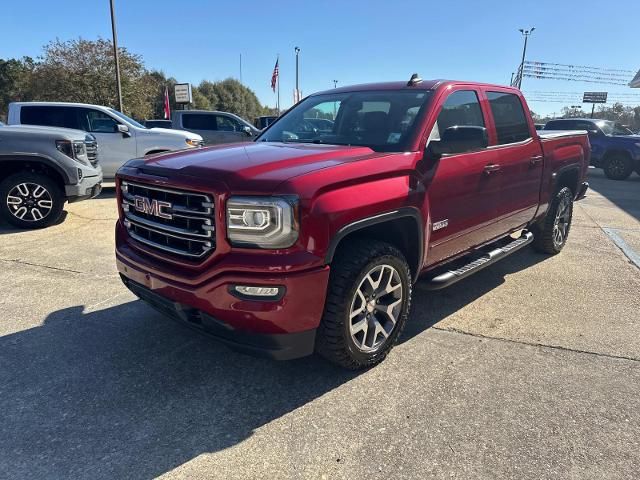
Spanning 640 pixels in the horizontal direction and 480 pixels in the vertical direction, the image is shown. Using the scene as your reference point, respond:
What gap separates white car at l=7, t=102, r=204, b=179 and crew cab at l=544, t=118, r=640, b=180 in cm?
1296

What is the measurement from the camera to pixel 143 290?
312 centimetres

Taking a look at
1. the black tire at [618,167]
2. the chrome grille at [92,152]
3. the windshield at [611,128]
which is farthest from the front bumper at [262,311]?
the windshield at [611,128]

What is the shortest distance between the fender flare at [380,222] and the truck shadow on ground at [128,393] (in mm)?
808

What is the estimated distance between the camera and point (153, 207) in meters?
2.99

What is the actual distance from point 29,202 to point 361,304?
585 cm

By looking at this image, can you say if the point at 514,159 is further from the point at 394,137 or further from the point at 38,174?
the point at 38,174

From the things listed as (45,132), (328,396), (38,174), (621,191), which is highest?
(45,132)

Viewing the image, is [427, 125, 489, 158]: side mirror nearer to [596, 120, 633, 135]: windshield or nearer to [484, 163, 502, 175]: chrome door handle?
[484, 163, 502, 175]: chrome door handle

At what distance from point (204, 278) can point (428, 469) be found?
4.93ft

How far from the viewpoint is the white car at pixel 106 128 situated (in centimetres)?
952

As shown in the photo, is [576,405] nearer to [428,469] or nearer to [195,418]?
[428,469]

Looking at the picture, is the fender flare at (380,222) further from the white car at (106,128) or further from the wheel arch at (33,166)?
the white car at (106,128)

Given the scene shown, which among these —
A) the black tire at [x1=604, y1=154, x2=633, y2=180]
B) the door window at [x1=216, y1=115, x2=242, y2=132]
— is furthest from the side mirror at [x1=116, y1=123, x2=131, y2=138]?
the black tire at [x1=604, y1=154, x2=633, y2=180]

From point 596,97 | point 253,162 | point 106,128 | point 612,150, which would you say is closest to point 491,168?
point 253,162
